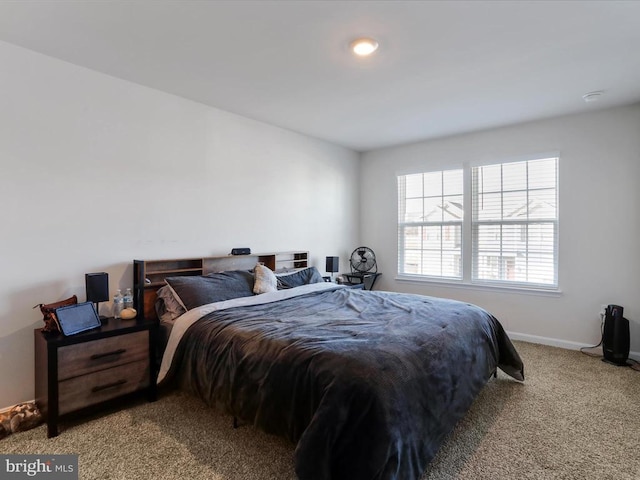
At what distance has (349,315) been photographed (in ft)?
8.55

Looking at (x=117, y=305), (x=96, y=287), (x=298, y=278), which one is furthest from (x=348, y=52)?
(x=117, y=305)

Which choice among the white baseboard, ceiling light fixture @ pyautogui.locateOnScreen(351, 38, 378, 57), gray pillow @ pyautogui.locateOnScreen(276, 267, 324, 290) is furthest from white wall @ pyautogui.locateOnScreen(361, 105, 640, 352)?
ceiling light fixture @ pyautogui.locateOnScreen(351, 38, 378, 57)

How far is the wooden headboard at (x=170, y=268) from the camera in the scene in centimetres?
282

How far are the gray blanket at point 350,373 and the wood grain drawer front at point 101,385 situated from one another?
0.87 feet

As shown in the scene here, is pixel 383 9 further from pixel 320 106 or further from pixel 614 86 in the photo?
pixel 614 86

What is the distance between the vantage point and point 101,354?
232cm

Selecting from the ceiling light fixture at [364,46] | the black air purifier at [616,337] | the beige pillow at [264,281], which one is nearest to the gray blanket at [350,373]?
the beige pillow at [264,281]

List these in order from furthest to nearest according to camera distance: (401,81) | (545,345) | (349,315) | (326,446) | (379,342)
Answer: (545,345), (401,81), (349,315), (379,342), (326,446)

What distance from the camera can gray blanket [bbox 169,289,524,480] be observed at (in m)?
1.46

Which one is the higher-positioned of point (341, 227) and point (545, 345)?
point (341, 227)

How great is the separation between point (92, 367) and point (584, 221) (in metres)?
4.72

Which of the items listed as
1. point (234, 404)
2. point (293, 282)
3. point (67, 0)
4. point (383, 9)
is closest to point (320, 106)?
point (383, 9)

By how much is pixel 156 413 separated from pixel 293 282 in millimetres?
1730

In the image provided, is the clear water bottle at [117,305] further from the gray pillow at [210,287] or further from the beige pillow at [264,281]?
the beige pillow at [264,281]
